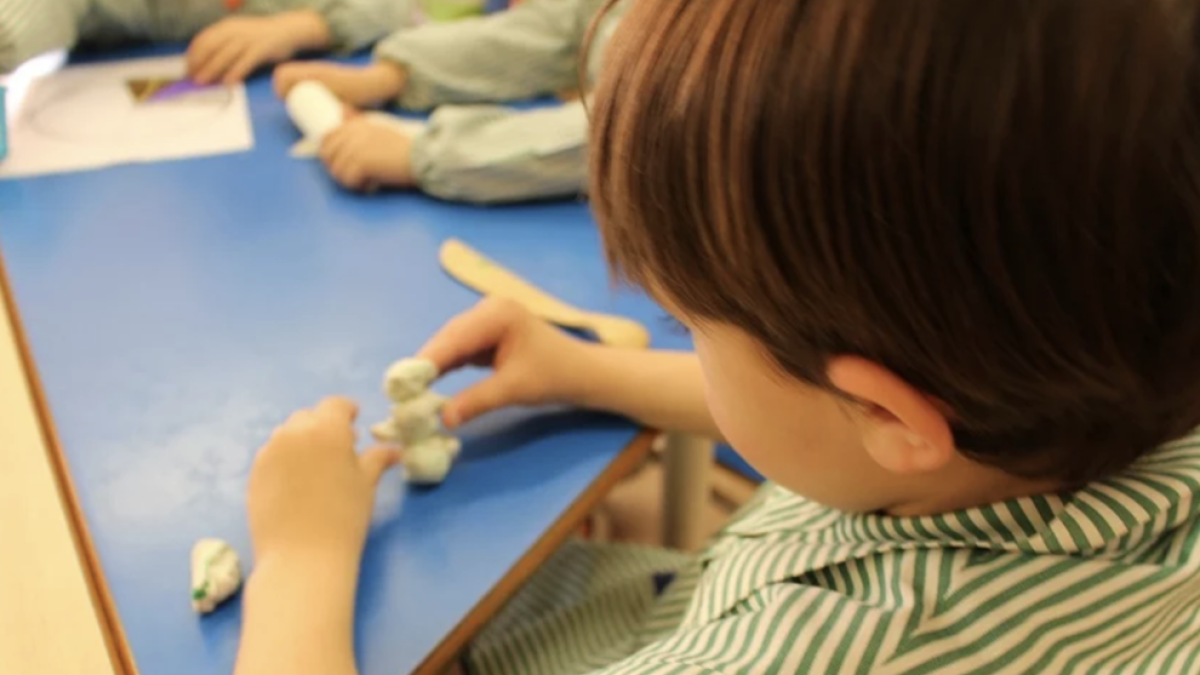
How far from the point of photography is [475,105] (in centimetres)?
102

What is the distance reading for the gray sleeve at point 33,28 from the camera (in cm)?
95

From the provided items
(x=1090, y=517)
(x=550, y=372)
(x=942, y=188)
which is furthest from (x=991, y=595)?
(x=550, y=372)

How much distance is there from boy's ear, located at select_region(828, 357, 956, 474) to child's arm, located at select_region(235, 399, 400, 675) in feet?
0.85

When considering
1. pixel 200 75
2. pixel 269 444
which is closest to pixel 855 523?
pixel 269 444

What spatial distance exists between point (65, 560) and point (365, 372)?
0.21 metres

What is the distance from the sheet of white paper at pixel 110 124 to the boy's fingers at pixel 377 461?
433mm

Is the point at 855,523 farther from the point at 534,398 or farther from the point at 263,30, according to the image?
the point at 263,30

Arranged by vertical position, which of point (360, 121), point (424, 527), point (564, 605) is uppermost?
point (360, 121)

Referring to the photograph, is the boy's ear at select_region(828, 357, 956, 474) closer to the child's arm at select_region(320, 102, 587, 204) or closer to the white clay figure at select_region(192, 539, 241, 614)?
the white clay figure at select_region(192, 539, 241, 614)

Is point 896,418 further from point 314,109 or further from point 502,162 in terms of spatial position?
point 314,109

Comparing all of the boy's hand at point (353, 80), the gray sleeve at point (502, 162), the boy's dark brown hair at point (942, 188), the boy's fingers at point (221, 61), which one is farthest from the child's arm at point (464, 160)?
the boy's dark brown hair at point (942, 188)

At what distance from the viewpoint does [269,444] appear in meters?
0.56

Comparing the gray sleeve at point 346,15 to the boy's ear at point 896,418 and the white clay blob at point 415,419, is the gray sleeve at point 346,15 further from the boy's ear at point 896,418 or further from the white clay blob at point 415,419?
the boy's ear at point 896,418

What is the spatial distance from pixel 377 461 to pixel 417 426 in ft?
0.10
